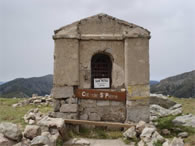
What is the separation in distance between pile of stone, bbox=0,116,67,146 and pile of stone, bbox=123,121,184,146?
1921 mm

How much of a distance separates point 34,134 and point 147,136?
9.13 ft

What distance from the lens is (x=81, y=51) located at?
649 centimetres

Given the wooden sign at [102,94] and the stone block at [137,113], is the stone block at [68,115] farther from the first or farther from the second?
the stone block at [137,113]

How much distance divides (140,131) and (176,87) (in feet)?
91.2

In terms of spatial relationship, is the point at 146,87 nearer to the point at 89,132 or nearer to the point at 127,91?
the point at 127,91

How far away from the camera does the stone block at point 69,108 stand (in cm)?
620

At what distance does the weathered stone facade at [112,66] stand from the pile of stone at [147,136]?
0.91m

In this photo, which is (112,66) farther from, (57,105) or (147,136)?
(147,136)

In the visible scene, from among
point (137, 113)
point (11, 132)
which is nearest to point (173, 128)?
point (137, 113)

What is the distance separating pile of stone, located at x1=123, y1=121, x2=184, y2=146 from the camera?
13.4 feet

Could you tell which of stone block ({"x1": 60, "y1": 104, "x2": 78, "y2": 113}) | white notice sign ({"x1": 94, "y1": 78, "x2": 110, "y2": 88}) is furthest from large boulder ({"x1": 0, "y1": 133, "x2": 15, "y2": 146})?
white notice sign ({"x1": 94, "y1": 78, "x2": 110, "y2": 88})

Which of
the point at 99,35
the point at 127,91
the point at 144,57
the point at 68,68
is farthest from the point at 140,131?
the point at 99,35

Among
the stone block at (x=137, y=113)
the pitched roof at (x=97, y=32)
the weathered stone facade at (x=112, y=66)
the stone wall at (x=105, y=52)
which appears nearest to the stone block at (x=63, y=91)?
the weathered stone facade at (x=112, y=66)

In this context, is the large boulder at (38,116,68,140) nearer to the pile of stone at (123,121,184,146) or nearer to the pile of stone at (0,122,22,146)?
the pile of stone at (0,122,22,146)
